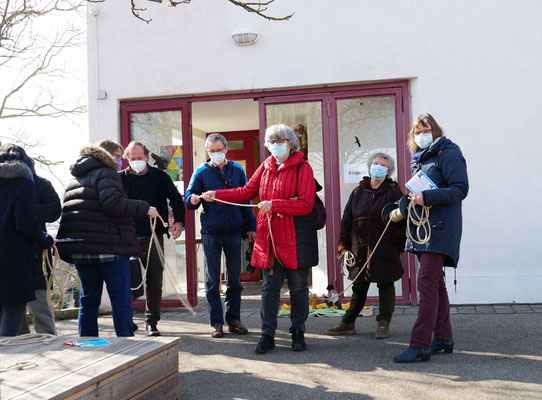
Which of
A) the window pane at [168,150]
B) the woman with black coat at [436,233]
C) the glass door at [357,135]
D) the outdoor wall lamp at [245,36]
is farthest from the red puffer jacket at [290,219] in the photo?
the window pane at [168,150]

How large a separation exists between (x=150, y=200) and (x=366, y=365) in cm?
267

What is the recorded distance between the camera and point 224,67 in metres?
7.96

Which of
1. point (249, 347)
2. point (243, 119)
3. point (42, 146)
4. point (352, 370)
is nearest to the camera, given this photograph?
point (352, 370)

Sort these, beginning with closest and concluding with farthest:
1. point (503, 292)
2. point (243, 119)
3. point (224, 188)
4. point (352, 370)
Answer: point (352, 370)
point (224, 188)
point (503, 292)
point (243, 119)

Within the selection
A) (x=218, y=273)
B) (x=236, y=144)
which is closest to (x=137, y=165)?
(x=218, y=273)

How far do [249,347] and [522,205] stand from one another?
391 cm

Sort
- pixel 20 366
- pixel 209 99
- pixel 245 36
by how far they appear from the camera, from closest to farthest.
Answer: pixel 20 366 < pixel 245 36 < pixel 209 99

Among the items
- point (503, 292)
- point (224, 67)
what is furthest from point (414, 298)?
point (224, 67)

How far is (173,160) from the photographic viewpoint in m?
8.33

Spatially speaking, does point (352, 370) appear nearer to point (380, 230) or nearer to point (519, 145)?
point (380, 230)

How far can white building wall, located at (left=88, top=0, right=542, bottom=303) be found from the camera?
7.36 meters

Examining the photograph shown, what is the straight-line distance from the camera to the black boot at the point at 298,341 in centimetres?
525

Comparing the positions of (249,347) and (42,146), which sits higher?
(42,146)

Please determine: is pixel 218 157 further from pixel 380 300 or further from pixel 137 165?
pixel 380 300
